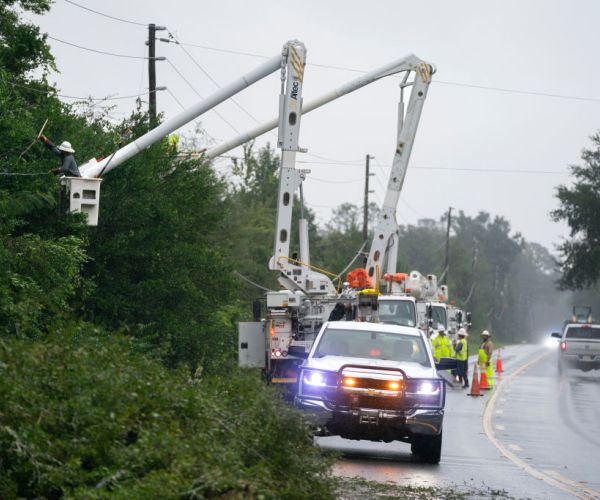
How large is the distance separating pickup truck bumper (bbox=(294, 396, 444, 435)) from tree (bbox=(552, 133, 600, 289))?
2272 inches

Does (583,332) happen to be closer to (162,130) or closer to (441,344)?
(441,344)

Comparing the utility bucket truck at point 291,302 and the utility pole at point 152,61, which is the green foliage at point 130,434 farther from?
the utility pole at point 152,61

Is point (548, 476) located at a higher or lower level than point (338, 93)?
lower

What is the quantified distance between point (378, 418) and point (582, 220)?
2340 inches

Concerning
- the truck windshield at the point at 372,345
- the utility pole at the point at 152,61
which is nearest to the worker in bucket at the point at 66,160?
the truck windshield at the point at 372,345

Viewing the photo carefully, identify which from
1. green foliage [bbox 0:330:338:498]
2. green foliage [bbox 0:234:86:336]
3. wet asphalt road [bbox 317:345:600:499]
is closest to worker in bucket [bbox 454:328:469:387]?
wet asphalt road [bbox 317:345:600:499]

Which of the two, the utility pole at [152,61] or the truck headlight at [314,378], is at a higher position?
the utility pole at [152,61]

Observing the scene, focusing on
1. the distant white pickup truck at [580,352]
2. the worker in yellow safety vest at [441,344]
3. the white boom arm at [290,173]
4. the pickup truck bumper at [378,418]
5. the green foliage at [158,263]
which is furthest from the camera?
the distant white pickup truck at [580,352]

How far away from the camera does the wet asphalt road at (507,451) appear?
46.2 ft

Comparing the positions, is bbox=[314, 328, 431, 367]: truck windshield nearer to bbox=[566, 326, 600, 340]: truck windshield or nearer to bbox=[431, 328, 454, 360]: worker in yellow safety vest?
bbox=[431, 328, 454, 360]: worker in yellow safety vest

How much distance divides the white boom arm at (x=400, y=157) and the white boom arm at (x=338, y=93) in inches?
9.4

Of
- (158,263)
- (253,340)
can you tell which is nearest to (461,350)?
(158,263)

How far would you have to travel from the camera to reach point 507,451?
18266mm

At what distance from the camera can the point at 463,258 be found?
15825 cm
